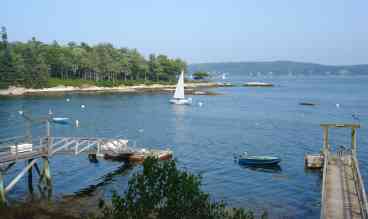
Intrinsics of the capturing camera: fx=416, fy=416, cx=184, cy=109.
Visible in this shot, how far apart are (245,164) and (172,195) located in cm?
3218

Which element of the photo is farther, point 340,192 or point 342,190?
point 342,190

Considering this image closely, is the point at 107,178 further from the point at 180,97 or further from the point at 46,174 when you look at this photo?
the point at 180,97

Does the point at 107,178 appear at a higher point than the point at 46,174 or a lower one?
lower

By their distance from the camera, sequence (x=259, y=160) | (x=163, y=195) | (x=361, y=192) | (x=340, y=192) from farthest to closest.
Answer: (x=259, y=160) → (x=340, y=192) → (x=361, y=192) → (x=163, y=195)

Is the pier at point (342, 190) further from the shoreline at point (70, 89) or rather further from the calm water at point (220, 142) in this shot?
the shoreline at point (70, 89)

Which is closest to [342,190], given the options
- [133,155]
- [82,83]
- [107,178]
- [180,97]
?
[107,178]

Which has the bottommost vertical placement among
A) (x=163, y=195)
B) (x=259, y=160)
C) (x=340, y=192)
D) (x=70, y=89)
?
(x=259, y=160)

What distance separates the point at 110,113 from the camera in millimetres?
88438

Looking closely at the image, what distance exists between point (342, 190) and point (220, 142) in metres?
28.7

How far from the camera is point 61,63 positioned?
6363 inches

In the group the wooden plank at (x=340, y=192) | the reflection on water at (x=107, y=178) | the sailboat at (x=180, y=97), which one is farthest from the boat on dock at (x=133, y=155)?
the sailboat at (x=180, y=97)

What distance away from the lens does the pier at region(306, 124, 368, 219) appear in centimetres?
2423

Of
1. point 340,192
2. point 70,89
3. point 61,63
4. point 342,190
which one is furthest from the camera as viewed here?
point 61,63

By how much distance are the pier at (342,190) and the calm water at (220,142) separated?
235cm
